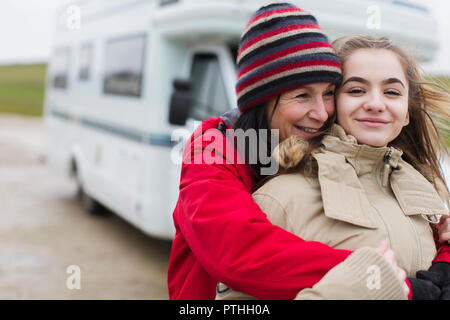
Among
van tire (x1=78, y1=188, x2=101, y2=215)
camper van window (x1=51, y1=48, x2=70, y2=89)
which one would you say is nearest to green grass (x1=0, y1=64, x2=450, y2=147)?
camper van window (x1=51, y1=48, x2=70, y2=89)

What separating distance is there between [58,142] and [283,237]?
7.93 meters

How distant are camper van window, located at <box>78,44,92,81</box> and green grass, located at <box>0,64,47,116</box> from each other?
24184 mm

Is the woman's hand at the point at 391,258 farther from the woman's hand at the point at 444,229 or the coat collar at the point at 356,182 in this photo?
the woman's hand at the point at 444,229

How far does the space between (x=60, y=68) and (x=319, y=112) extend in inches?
314

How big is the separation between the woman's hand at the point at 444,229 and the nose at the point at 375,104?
444 millimetres

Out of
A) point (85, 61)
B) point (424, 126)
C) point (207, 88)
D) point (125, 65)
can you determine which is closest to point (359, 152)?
point (424, 126)

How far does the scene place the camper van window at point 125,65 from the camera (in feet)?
18.7

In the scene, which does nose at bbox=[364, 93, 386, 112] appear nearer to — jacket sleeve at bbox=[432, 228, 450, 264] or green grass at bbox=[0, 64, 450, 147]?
jacket sleeve at bbox=[432, 228, 450, 264]

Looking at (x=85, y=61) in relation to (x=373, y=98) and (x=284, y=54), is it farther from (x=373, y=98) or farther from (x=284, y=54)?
(x=373, y=98)

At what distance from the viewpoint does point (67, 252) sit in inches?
244

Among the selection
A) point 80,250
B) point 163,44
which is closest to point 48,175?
point 80,250

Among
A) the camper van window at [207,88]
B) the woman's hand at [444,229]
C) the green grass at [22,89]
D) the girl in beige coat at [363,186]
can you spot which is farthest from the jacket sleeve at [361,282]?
the green grass at [22,89]

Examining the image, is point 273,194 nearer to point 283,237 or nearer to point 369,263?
point 283,237
